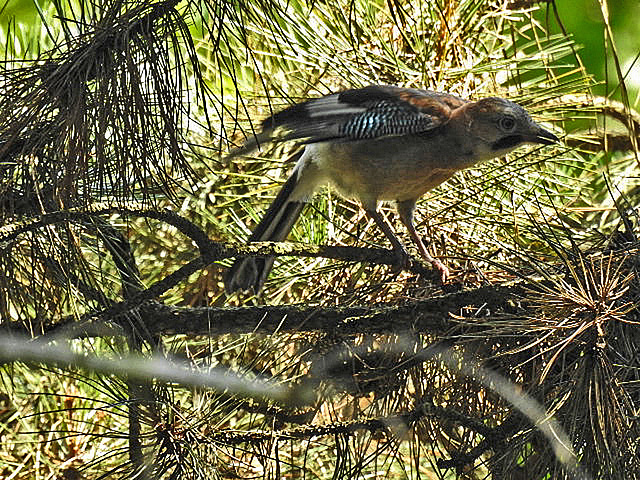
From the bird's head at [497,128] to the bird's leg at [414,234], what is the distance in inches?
6.7

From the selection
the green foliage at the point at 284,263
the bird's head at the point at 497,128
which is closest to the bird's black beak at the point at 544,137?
the bird's head at the point at 497,128

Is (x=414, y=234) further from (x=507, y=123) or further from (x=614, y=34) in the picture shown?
(x=614, y=34)

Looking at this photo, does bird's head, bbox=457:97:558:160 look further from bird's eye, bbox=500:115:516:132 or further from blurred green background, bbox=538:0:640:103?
blurred green background, bbox=538:0:640:103

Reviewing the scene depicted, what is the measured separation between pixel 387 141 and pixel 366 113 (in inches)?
4.5

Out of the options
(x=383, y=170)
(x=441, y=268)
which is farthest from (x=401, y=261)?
(x=383, y=170)

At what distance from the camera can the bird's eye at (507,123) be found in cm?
187

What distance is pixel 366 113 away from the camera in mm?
1941

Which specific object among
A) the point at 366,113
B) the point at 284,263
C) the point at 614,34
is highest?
the point at 614,34

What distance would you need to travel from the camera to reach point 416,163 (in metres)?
2.00

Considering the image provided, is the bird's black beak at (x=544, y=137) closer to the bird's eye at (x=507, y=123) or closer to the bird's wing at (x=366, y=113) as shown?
the bird's eye at (x=507, y=123)

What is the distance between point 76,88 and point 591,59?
4.33 meters

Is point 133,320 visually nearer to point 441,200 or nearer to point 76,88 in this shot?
point 76,88

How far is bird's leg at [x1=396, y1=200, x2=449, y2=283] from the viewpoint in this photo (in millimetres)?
1682

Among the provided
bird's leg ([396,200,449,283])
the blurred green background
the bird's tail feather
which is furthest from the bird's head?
the blurred green background
